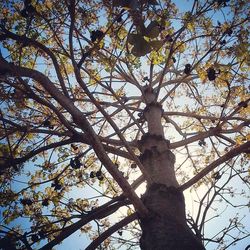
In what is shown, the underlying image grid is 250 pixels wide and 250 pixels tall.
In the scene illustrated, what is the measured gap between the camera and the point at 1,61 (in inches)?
101

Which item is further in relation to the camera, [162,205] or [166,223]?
[162,205]

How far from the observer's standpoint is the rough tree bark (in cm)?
260

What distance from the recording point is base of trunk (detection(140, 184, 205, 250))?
2554 millimetres

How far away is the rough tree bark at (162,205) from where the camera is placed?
2.60m

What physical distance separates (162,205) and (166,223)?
0.83 feet

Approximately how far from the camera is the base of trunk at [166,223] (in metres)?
2.55

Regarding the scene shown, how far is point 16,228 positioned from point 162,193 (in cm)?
347

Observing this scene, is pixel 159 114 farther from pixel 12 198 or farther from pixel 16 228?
pixel 16 228

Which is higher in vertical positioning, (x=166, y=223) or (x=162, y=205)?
(x=162, y=205)

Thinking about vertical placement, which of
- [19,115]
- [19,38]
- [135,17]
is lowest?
[135,17]

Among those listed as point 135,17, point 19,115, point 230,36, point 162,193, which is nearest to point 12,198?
point 19,115

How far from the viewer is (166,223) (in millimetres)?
2791

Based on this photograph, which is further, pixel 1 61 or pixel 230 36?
pixel 230 36

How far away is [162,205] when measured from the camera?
3.02 meters
